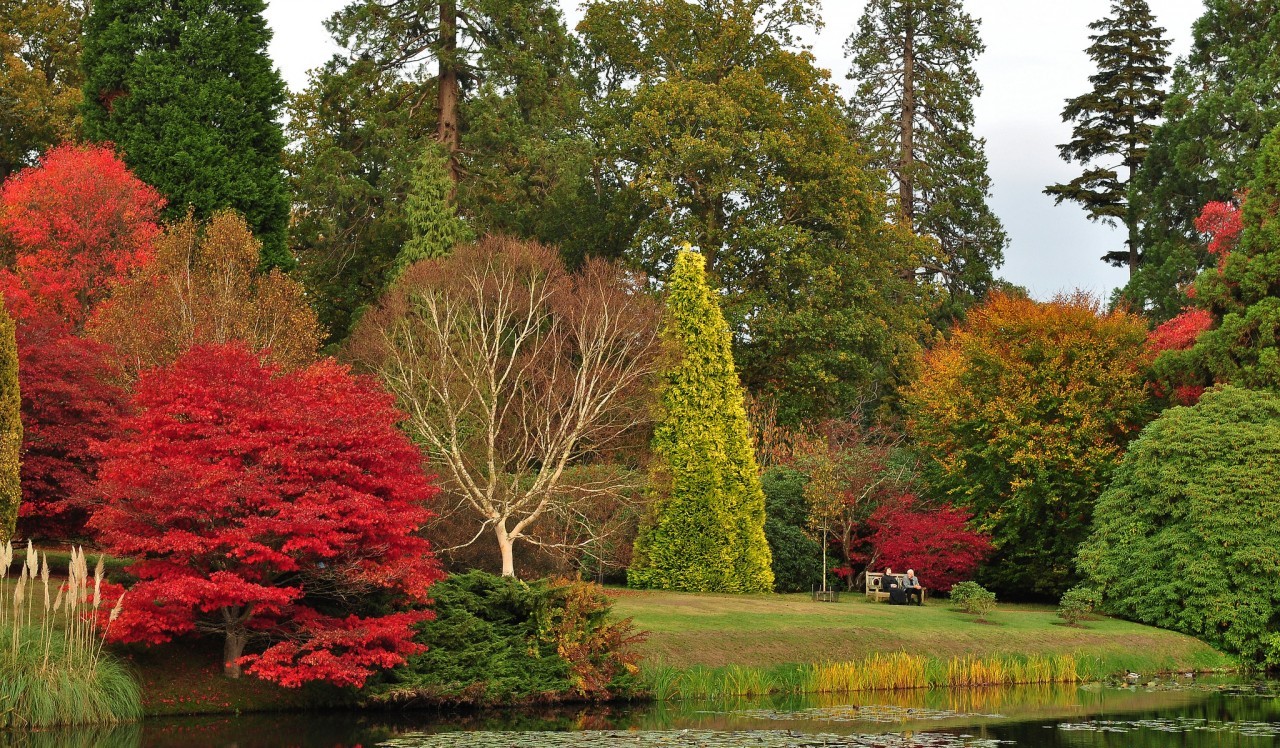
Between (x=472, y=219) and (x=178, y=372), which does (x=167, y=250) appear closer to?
(x=178, y=372)

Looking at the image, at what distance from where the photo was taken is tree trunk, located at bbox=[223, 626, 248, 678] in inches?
768

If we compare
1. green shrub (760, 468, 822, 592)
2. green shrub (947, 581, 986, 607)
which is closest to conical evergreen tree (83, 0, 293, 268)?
green shrub (760, 468, 822, 592)

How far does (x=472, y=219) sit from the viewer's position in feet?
138

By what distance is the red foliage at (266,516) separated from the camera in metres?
18.4

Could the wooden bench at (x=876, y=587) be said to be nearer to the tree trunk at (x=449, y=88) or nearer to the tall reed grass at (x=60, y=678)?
the tall reed grass at (x=60, y=678)

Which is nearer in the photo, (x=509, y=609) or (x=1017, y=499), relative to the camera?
(x=509, y=609)

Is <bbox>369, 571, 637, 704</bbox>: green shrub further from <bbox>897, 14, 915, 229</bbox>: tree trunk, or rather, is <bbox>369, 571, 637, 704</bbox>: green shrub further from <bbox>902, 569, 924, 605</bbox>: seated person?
<bbox>897, 14, 915, 229</bbox>: tree trunk

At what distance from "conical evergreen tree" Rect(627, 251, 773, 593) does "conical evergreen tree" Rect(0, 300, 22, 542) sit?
13.6m

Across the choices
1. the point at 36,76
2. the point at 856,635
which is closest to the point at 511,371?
the point at 856,635

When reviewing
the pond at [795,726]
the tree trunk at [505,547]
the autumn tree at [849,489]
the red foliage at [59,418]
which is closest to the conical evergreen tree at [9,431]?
the red foliage at [59,418]

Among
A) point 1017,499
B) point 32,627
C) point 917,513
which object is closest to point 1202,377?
point 1017,499

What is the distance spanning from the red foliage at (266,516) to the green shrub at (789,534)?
46.4ft

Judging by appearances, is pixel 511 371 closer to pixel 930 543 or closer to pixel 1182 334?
pixel 930 543

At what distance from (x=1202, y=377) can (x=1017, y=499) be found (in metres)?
5.13
